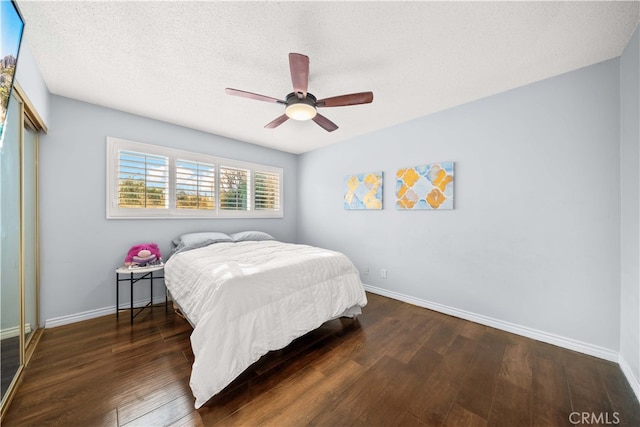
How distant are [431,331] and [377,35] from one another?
2734mm

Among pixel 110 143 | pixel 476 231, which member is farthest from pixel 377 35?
pixel 110 143

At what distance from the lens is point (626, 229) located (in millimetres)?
1775

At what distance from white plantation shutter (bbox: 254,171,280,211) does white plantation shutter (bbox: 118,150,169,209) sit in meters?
1.42

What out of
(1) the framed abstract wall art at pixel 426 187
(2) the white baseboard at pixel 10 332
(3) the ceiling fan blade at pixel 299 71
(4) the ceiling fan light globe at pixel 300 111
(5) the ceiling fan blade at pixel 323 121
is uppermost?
(3) the ceiling fan blade at pixel 299 71

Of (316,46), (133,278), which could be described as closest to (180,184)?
(133,278)

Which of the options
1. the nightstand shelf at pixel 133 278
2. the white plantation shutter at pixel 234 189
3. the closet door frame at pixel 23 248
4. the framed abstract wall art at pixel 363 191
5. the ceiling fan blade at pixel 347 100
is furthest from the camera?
the white plantation shutter at pixel 234 189

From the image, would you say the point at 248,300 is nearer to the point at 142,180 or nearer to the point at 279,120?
the point at 279,120

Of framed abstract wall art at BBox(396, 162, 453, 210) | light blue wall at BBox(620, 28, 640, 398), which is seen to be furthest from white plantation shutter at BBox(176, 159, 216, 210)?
light blue wall at BBox(620, 28, 640, 398)

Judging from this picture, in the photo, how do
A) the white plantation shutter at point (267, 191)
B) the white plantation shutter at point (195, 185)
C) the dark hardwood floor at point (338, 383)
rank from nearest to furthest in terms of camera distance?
the dark hardwood floor at point (338, 383)
the white plantation shutter at point (195, 185)
the white plantation shutter at point (267, 191)

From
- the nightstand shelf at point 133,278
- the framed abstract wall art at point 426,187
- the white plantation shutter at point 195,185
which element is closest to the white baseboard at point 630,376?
the framed abstract wall art at point 426,187

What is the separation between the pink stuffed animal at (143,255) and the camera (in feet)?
8.66

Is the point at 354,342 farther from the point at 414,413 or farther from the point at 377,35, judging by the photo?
the point at 377,35

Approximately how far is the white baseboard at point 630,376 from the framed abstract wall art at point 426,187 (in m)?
1.76

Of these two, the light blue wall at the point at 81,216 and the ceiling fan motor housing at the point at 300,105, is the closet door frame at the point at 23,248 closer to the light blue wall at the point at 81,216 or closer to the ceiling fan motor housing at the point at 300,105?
the light blue wall at the point at 81,216
